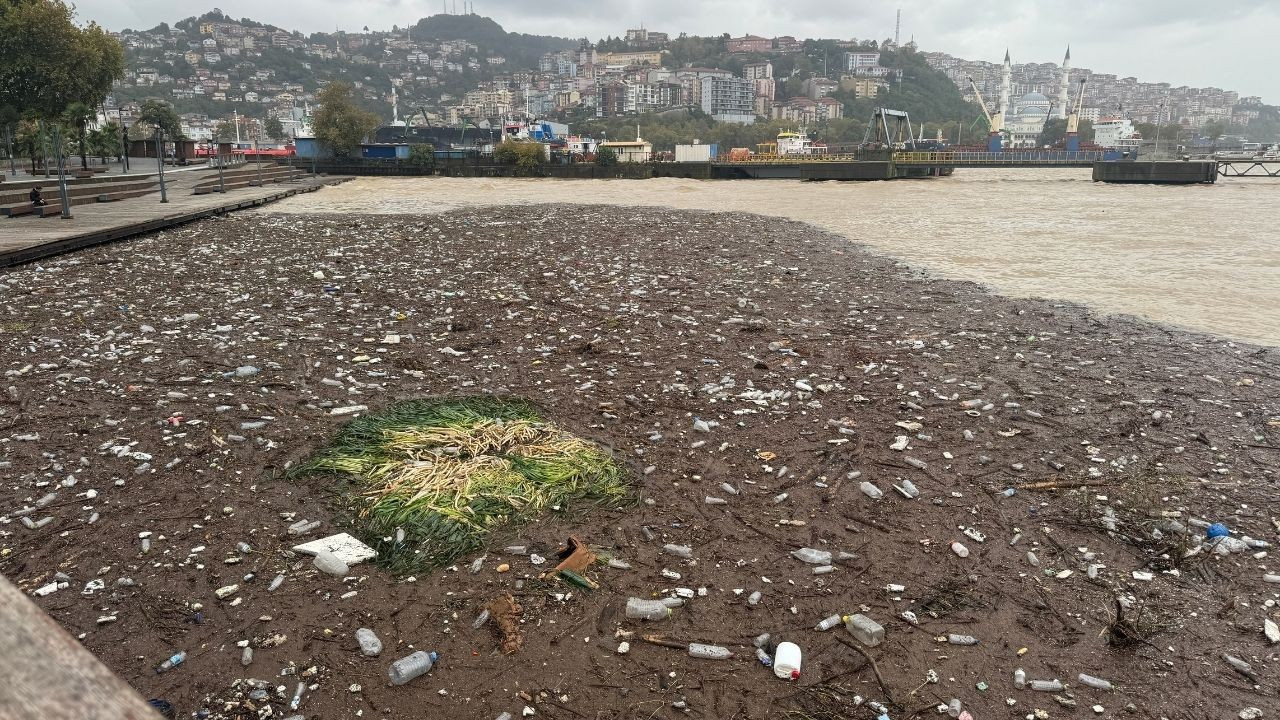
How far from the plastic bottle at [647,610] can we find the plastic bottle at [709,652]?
296mm

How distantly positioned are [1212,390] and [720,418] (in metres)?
5.24

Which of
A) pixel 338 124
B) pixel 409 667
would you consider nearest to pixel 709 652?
pixel 409 667

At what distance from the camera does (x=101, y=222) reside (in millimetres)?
19109

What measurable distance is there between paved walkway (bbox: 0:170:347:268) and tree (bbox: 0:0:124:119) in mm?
4605

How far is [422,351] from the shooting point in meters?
9.09

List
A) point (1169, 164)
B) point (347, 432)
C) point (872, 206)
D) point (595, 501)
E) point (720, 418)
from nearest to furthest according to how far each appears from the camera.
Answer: point (595, 501), point (347, 432), point (720, 418), point (872, 206), point (1169, 164)

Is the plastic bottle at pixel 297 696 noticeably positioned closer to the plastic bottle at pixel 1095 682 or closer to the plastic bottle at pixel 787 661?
the plastic bottle at pixel 787 661

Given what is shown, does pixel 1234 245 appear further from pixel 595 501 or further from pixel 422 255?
pixel 595 501

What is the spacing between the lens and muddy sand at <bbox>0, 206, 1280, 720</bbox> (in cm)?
369

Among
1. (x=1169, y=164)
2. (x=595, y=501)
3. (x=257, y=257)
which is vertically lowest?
(x=595, y=501)

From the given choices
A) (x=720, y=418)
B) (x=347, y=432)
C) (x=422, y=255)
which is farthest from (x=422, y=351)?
(x=422, y=255)

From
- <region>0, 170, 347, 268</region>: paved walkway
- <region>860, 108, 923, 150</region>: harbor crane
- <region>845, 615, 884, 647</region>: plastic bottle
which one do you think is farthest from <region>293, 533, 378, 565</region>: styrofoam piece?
<region>860, 108, 923, 150</region>: harbor crane

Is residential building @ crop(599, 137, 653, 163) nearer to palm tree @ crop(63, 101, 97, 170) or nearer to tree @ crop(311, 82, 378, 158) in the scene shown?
tree @ crop(311, 82, 378, 158)

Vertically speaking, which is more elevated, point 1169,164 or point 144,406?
point 1169,164
